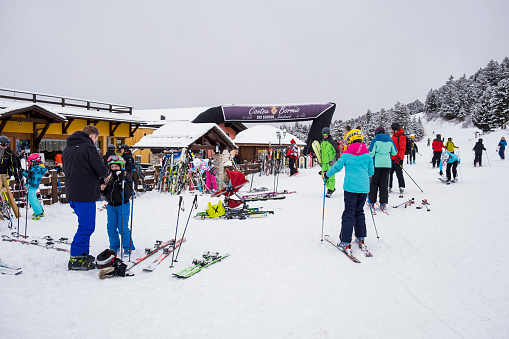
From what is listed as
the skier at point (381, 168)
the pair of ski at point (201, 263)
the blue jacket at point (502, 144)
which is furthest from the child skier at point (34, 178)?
the blue jacket at point (502, 144)

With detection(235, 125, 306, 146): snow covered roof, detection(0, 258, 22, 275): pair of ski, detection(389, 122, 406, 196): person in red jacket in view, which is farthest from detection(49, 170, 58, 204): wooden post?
detection(235, 125, 306, 146): snow covered roof

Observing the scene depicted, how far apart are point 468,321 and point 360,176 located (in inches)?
96.3

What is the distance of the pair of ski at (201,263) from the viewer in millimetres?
4097

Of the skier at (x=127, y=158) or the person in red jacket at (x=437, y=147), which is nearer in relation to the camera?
the skier at (x=127, y=158)

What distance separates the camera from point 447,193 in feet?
29.8

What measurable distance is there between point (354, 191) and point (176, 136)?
10339 mm

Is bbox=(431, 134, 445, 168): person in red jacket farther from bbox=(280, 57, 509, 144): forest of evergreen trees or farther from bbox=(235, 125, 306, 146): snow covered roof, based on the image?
bbox=(280, 57, 509, 144): forest of evergreen trees

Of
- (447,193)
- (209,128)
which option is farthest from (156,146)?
(447,193)

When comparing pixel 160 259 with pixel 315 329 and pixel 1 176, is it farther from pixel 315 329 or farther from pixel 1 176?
pixel 1 176

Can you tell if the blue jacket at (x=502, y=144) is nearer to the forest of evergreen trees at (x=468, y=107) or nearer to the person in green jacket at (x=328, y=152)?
the person in green jacket at (x=328, y=152)

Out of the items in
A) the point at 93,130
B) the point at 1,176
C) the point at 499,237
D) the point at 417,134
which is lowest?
the point at 499,237

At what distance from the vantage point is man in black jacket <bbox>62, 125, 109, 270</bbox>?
421 cm

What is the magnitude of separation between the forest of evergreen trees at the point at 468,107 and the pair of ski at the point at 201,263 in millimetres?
32209

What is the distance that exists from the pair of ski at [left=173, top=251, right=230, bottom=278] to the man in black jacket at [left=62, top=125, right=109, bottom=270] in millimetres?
1377
